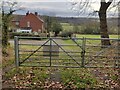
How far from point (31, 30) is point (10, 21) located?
121 cm

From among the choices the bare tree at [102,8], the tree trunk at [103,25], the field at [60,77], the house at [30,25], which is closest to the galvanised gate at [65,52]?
the field at [60,77]

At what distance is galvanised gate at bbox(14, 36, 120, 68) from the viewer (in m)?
6.36

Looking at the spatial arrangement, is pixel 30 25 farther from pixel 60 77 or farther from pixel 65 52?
pixel 60 77

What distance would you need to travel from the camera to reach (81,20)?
7.11 m

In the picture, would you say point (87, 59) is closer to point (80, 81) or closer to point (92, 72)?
point (92, 72)

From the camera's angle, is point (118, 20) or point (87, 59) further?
point (118, 20)

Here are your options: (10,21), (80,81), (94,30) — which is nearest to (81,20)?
(94,30)

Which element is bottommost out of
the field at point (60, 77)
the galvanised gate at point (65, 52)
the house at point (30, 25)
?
the field at point (60, 77)

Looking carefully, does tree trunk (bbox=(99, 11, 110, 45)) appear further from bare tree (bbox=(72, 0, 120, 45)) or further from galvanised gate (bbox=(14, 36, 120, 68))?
galvanised gate (bbox=(14, 36, 120, 68))

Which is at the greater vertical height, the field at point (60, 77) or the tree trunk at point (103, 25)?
the tree trunk at point (103, 25)

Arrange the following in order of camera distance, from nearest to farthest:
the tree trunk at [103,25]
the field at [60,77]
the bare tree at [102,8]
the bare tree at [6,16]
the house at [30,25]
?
1. the field at [60,77]
2. the house at [30,25]
3. the bare tree at [6,16]
4. the bare tree at [102,8]
5. the tree trunk at [103,25]

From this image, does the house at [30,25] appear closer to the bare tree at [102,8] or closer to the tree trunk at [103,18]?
the bare tree at [102,8]

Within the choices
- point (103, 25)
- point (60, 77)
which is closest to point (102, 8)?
point (103, 25)

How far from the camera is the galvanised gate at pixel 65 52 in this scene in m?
6.36
